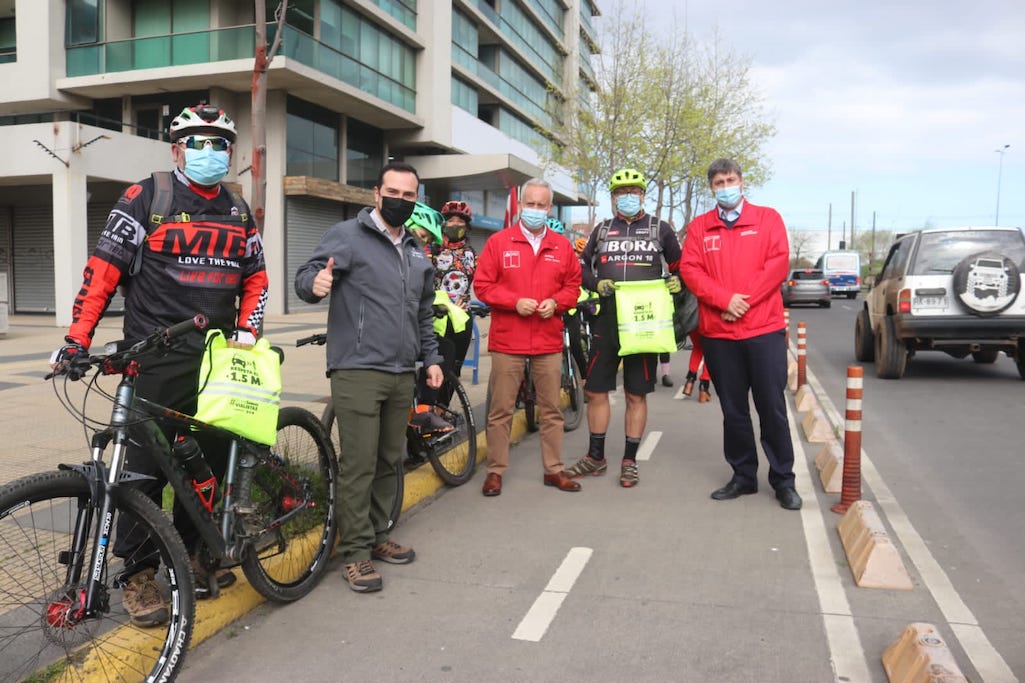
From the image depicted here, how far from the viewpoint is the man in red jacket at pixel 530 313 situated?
554 cm

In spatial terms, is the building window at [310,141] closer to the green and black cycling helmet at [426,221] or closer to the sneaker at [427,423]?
the green and black cycling helmet at [426,221]

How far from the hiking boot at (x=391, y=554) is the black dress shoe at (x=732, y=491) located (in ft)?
7.11

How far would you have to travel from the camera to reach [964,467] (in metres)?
6.37

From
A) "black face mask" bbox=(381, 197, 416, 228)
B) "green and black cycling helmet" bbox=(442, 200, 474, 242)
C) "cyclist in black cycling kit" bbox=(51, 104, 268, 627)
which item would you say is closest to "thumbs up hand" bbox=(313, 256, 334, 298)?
"cyclist in black cycling kit" bbox=(51, 104, 268, 627)

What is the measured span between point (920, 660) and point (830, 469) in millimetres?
3110

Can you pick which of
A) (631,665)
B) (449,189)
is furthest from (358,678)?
(449,189)

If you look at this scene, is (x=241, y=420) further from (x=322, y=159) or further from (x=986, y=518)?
(x=322, y=159)

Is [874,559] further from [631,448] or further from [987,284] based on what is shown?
[987,284]

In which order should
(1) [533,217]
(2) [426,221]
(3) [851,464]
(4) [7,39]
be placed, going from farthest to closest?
(4) [7,39] < (2) [426,221] < (1) [533,217] < (3) [851,464]

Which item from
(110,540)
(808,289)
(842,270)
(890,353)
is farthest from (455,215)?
(842,270)

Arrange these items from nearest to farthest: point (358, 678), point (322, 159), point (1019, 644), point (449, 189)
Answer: point (358, 678) → point (1019, 644) → point (322, 159) → point (449, 189)

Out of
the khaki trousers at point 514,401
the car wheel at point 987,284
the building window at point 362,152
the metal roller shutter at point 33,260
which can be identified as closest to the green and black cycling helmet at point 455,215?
the khaki trousers at point 514,401

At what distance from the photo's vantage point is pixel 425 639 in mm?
3438

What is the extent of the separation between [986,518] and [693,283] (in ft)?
7.27
